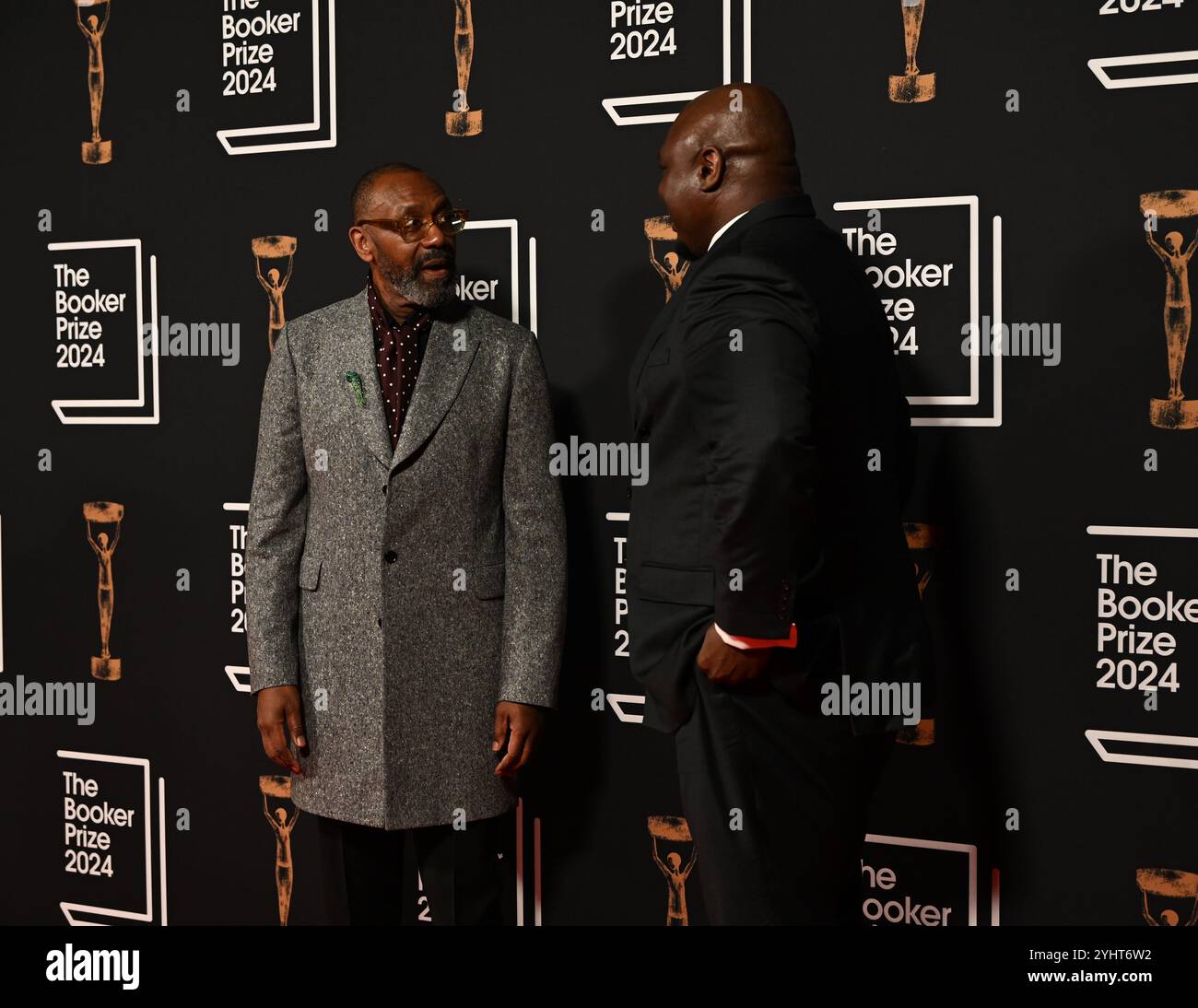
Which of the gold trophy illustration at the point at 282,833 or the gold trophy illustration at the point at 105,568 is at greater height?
the gold trophy illustration at the point at 105,568

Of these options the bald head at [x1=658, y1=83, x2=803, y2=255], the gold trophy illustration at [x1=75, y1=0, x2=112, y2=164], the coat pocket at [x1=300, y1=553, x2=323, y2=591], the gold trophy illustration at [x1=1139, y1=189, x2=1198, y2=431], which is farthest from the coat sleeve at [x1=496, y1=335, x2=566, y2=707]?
the gold trophy illustration at [x1=75, y1=0, x2=112, y2=164]

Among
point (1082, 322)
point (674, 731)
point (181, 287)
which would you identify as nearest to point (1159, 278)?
point (1082, 322)

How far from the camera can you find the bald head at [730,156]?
1890mm

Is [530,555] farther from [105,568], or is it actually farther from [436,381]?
[105,568]

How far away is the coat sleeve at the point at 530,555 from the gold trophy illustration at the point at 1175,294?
1.10 metres

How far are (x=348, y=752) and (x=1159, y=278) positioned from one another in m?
1.66

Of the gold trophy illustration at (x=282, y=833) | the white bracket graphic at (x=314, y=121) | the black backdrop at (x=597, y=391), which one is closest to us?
the black backdrop at (x=597, y=391)

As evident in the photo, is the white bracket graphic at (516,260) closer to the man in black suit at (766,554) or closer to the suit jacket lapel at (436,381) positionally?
the suit jacket lapel at (436,381)

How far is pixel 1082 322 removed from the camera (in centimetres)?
224

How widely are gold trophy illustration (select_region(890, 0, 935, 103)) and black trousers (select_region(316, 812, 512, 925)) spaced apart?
1550 millimetres

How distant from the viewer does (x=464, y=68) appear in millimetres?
2652

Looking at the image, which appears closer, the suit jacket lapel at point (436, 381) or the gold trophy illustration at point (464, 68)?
the suit jacket lapel at point (436, 381)

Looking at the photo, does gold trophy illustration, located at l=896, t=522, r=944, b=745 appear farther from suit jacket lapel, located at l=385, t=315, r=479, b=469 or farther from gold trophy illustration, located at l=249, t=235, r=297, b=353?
gold trophy illustration, located at l=249, t=235, r=297, b=353

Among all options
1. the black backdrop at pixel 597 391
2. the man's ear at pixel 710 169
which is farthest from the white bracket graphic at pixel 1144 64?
the man's ear at pixel 710 169
